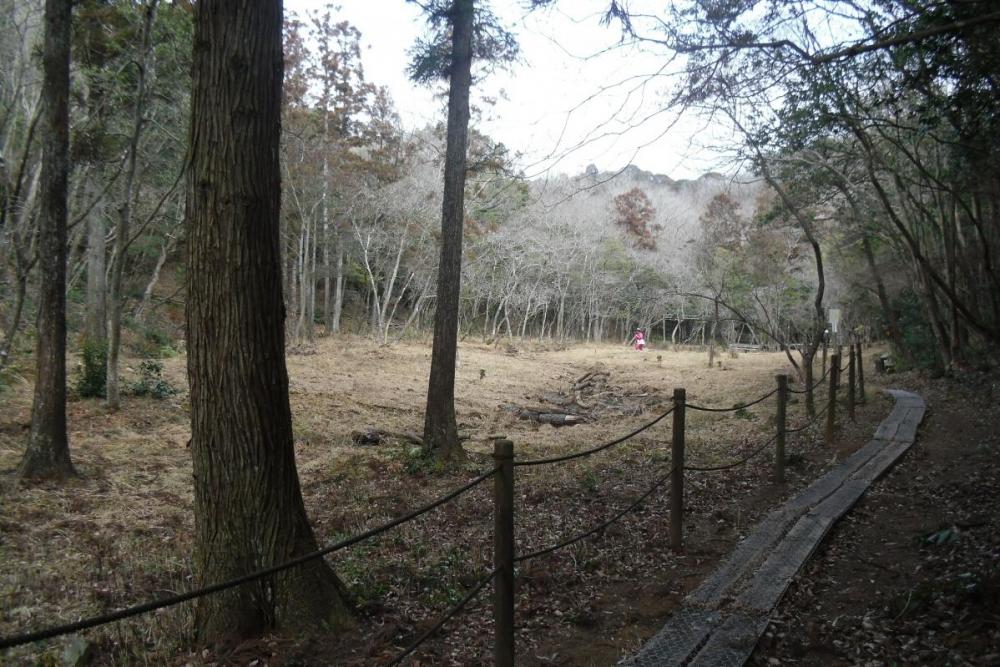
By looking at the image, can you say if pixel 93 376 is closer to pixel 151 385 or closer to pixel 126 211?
pixel 151 385

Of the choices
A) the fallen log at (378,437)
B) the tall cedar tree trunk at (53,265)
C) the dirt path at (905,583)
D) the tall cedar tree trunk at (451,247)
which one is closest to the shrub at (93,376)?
the tall cedar tree trunk at (53,265)

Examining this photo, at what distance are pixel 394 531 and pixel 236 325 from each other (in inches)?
120

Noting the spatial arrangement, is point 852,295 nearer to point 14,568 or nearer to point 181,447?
point 181,447

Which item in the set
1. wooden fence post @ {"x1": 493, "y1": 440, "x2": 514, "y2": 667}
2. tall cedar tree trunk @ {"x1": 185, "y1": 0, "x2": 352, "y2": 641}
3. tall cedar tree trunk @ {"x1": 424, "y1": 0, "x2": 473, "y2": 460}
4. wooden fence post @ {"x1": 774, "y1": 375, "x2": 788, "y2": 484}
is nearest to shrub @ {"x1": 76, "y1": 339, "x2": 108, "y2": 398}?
tall cedar tree trunk @ {"x1": 424, "y1": 0, "x2": 473, "y2": 460}

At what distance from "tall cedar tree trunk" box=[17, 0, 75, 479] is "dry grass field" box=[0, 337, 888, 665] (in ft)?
1.50

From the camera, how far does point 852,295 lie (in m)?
30.3

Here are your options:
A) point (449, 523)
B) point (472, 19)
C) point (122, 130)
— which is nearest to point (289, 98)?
point (122, 130)

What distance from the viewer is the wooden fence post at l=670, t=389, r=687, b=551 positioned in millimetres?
4812

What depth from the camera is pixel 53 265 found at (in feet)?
23.7

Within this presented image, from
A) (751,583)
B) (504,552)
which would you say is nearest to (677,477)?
A: (751,583)

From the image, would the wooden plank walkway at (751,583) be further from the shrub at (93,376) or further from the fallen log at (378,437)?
the shrub at (93,376)

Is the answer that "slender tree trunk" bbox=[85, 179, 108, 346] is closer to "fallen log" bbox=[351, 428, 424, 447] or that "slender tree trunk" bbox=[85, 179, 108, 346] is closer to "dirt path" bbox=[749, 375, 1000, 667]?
"fallen log" bbox=[351, 428, 424, 447]

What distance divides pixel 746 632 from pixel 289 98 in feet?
74.2

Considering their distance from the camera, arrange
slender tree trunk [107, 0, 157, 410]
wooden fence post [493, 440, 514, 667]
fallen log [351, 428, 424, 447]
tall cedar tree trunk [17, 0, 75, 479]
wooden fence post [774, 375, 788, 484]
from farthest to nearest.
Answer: fallen log [351, 428, 424, 447] < slender tree trunk [107, 0, 157, 410] < tall cedar tree trunk [17, 0, 75, 479] < wooden fence post [774, 375, 788, 484] < wooden fence post [493, 440, 514, 667]
